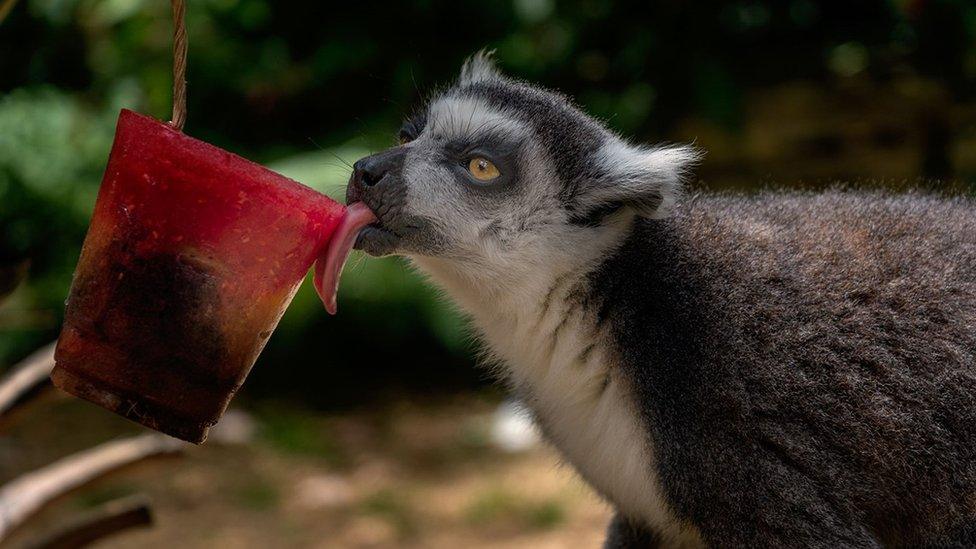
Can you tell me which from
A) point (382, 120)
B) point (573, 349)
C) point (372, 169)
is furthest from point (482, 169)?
point (382, 120)

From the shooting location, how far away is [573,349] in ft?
10.5

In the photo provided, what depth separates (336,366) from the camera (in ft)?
26.8

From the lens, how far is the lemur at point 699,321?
116 inches

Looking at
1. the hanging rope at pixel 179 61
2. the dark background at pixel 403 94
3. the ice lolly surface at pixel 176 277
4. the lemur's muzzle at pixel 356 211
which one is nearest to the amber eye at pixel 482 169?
the lemur's muzzle at pixel 356 211

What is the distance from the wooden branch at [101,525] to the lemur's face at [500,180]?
1.52 meters

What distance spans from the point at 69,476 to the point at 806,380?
2.65 meters

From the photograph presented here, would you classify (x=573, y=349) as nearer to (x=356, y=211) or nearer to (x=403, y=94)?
(x=356, y=211)

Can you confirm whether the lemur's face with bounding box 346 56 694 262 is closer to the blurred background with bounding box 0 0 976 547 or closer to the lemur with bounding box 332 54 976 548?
the lemur with bounding box 332 54 976 548

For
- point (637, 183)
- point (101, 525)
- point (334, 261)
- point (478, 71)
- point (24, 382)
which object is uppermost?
point (478, 71)

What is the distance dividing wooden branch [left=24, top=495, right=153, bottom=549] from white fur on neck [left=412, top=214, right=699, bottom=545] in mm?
1446

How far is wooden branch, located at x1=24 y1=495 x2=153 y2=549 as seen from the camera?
381 centimetres

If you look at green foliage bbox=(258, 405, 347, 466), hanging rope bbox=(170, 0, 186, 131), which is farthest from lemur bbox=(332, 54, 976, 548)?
green foliage bbox=(258, 405, 347, 466)

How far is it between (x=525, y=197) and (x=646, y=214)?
1.19ft

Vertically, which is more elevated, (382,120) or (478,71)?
(382,120)
